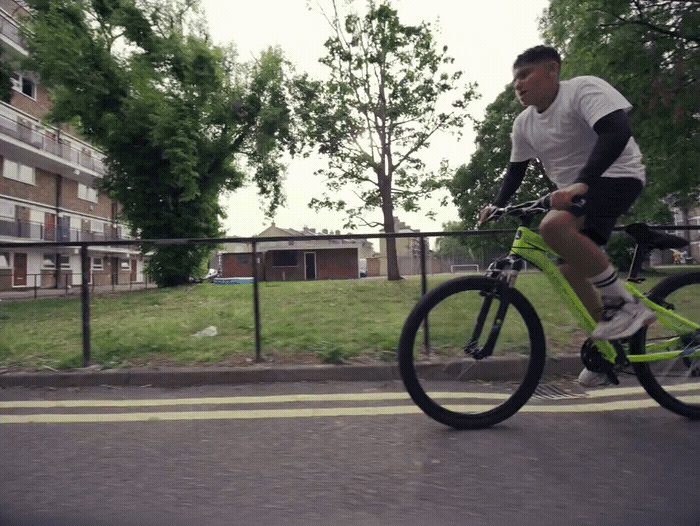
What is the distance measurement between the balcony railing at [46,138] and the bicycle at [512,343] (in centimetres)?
3003

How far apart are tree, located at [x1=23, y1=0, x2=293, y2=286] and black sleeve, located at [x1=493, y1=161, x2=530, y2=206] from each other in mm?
18917

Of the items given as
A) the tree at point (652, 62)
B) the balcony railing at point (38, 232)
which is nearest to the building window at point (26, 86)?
the balcony railing at point (38, 232)

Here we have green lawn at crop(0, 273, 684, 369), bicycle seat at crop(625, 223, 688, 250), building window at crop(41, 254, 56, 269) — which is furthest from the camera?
building window at crop(41, 254, 56, 269)

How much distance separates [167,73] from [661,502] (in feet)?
82.5

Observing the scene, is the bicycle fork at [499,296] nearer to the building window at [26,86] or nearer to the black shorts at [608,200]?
the black shorts at [608,200]

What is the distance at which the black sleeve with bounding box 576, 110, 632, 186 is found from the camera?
2543 millimetres

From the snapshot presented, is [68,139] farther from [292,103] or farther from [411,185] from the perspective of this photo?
[411,185]

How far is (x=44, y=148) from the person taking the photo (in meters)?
38.5

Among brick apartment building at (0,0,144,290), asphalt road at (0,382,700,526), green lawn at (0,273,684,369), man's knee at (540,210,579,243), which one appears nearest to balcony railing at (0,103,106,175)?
brick apartment building at (0,0,144,290)

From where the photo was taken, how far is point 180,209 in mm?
23000

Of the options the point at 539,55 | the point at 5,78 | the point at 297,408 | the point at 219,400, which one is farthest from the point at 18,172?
the point at 539,55

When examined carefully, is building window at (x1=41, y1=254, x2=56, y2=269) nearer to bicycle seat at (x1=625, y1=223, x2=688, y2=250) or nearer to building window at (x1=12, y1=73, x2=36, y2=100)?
bicycle seat at (x1=625, y1=223, x2=688, y2=250)

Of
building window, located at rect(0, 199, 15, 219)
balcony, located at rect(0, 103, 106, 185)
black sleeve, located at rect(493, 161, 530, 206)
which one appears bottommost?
black sleeve, located at rect(493, 161, 530, 206)

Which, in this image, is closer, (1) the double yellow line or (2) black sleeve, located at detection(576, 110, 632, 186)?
(2) black sleeve, located at detection(576, 110, 632, 186)
